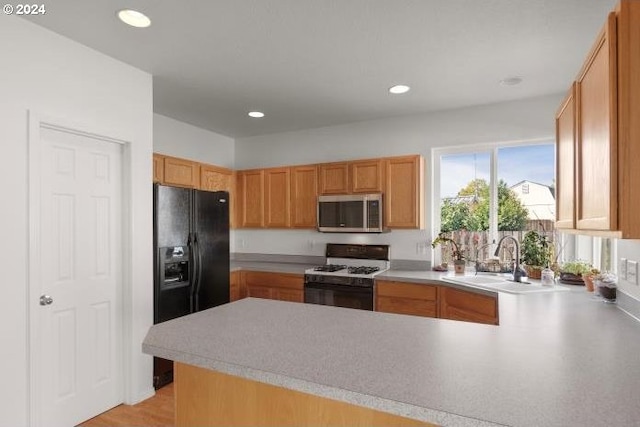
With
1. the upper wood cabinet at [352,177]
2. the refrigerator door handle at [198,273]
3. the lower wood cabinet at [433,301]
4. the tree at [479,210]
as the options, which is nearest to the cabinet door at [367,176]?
the upper wood cabinet at [352,177]

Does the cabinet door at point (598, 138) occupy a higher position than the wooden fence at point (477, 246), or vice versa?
the cabinet door at point (598, 138)

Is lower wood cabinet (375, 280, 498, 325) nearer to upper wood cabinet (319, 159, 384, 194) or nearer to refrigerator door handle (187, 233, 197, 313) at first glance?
upper wood cabinet (319, 159, 384, 194)

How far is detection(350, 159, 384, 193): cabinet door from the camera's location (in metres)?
3.76

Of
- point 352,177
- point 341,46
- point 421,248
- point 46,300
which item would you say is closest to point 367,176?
point 352,177

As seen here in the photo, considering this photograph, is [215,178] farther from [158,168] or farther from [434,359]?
[434,359]

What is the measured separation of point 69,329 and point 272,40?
2.30 meters

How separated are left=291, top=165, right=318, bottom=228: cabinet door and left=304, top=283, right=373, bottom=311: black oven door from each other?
2.74 ft

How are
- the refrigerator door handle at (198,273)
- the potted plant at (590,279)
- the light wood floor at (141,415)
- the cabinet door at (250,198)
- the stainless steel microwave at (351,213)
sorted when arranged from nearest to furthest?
the light wood floor at (141,415), the potted plant at (590,279), the refrigerator door handle at (198,273), the stainless steel microwave at (351,213), the cabinet door at (250,198)

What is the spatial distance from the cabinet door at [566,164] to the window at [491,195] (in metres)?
1.54

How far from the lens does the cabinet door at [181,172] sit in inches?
143

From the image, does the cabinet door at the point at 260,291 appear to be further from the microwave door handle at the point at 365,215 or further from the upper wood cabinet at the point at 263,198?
the microwave door handle at the point at 365,215

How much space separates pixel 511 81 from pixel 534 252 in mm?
1560

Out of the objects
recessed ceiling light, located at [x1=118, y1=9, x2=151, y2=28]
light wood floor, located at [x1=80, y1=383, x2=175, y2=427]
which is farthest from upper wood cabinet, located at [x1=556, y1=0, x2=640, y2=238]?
light wood floor, located at [x1=80, y1=383, x2=175, y2=427]

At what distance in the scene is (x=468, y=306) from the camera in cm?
289
